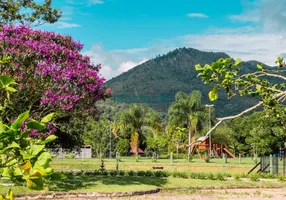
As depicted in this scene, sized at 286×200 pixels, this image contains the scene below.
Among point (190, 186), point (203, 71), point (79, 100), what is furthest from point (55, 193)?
point (203, 71)

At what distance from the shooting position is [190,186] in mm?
19984

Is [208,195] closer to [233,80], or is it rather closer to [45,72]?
[45,72]

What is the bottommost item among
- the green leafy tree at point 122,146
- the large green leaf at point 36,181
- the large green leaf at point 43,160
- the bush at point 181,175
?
the bush at point 181,175

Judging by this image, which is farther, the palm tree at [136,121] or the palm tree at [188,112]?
the palm tree at [136,121]

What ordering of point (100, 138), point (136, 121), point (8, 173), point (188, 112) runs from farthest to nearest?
point (100, 138) → point (136, 121) → point (188, 112) → point (8, 173)

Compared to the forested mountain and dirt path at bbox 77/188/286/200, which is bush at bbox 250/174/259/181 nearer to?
dirt path at bbox 77/188/286/200

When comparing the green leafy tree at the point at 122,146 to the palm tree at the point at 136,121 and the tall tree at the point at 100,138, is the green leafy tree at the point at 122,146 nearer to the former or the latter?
the palm tree at the point at 136,121

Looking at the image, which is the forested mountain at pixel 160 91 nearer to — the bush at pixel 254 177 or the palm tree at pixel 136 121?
the palm tree at pixel 136 121

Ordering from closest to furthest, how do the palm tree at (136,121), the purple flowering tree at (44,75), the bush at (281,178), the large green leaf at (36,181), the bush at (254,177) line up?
1. the large green leaf at (36,181)
2. the purple flowering tree at (44,75)
3. the bush at (254,177)
4. the bush at (281,178)
5. the palm tree at (136,121)

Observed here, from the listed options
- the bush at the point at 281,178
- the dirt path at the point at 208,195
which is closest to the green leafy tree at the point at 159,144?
the bush at the point at 281,178

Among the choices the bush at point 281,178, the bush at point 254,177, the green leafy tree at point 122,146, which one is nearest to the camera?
the bush at point 254,177

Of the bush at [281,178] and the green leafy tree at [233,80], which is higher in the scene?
the green leafy tree at [233,80]

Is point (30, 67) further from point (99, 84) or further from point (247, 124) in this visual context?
point (247, 124)

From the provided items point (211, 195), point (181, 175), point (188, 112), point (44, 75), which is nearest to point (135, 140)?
point (188, 112)
